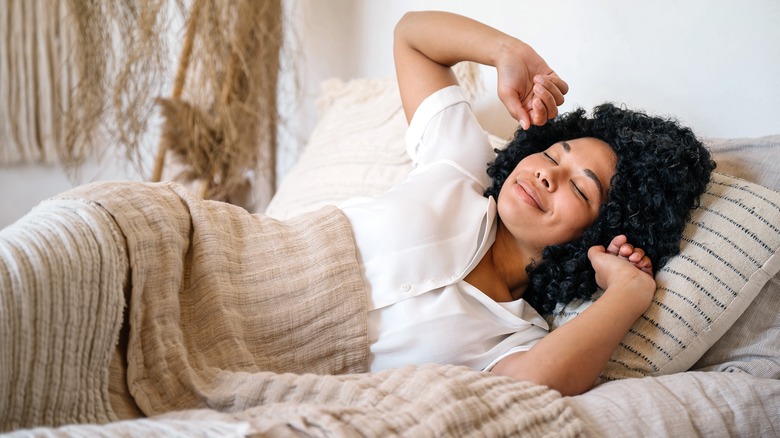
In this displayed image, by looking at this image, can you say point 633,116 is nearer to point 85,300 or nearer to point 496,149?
point 496,149

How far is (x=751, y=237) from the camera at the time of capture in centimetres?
115

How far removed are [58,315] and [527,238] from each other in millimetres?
814

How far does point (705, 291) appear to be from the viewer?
1.13m

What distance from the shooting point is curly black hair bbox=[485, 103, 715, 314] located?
1.21 meters

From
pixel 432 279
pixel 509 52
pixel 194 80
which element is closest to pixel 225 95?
pixel 194 80

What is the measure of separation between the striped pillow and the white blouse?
7.6 inches

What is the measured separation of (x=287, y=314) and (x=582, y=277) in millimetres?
559

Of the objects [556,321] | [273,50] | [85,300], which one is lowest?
[556,321]

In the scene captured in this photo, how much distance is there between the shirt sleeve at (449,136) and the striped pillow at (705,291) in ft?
1.47

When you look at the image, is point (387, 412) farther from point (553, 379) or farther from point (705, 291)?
point (705, 291)

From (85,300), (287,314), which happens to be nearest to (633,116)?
(287,314)

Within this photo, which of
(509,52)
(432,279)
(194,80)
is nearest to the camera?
(432,279)

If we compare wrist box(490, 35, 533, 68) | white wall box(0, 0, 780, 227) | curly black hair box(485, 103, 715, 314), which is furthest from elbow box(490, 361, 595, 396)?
white wall box(0, 0, 780, 227)

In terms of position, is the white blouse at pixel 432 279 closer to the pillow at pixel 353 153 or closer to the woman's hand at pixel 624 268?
the woman's hand at pixel 624 268
